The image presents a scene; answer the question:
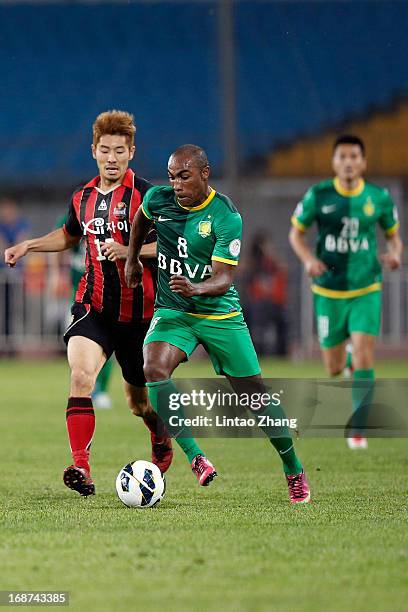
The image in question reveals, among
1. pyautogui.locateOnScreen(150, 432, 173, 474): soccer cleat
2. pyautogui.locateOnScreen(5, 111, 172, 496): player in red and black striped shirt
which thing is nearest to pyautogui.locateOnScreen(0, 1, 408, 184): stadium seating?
pyautogui.locateOnScreen(150, 432, 173, 474): soccer cleat

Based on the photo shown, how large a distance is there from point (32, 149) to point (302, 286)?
7653 millimetres

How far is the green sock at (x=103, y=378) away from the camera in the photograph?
45.9 ft

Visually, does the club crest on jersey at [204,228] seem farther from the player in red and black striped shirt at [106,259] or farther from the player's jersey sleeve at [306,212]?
the player's jersey sleeve at [306,212]

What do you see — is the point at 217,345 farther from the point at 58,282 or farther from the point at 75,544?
the point at 58,282

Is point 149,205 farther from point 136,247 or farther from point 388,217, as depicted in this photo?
point 388,217

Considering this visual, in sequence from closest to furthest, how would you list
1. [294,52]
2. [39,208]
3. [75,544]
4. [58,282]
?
1. [75,544]
2. [58,282]
3. [39,208]
4. [294,52]

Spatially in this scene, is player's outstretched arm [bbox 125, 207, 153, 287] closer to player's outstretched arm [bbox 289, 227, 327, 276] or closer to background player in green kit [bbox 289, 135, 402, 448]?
player's outstretched arm [bbox 289, 227, 327, 276]

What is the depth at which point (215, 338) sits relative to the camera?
726 centimetres

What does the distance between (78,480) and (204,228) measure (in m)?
1.59

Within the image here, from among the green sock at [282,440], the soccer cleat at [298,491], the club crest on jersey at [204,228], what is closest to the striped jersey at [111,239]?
the club crest on jersey at [204,228]

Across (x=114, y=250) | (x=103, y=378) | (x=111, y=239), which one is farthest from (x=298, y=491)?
(x=103, y=378)

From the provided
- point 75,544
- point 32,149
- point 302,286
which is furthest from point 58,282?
point 75,544

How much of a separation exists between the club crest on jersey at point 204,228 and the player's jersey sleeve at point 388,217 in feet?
13.2

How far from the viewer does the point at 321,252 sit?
11.0m
